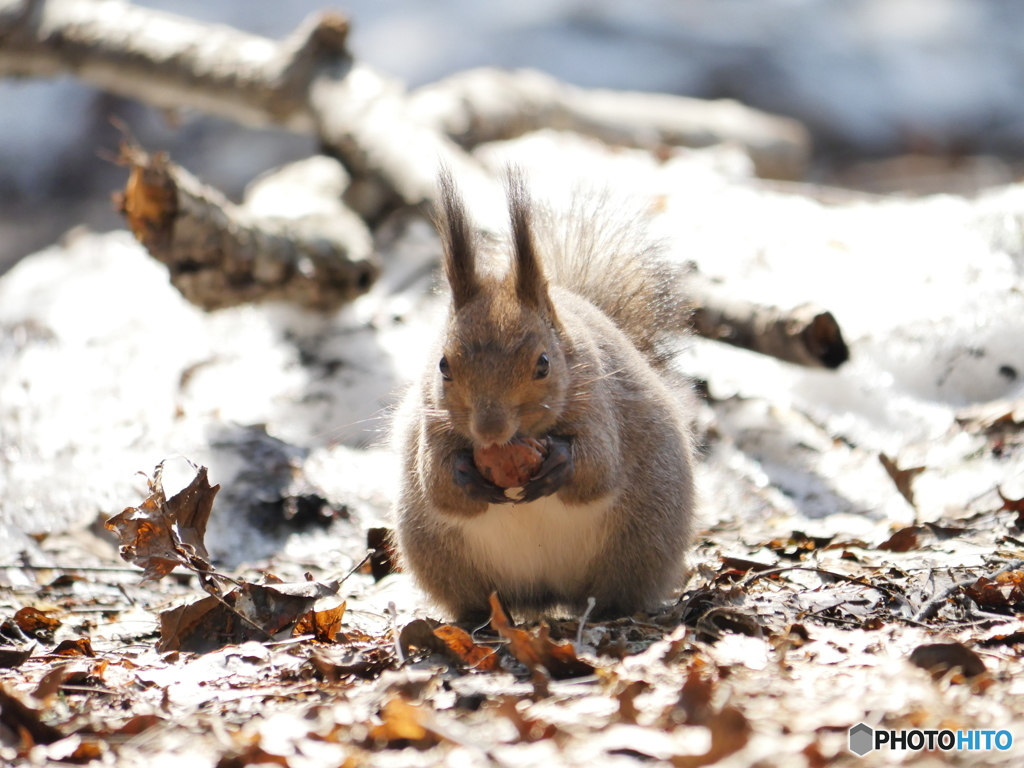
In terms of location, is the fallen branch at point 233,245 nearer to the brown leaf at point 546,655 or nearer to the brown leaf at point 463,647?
the brown leaf at point 463,647

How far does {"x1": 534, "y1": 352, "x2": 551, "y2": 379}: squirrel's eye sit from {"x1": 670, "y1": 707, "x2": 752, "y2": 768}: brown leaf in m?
0.83

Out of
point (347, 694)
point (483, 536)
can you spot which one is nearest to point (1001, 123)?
point (483, 536)

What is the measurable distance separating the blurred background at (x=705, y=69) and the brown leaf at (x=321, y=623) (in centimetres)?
602

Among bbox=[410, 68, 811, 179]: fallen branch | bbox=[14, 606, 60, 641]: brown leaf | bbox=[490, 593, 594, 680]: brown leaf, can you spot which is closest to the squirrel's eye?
bbox=[490, 593, 594, 680]: brown leaf

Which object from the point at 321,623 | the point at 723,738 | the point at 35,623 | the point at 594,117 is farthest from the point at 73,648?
the point at 594,117

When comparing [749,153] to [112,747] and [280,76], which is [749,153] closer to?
[280,76]

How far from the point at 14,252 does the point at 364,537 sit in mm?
4873

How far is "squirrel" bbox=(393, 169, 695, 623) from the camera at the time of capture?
210 centimetres

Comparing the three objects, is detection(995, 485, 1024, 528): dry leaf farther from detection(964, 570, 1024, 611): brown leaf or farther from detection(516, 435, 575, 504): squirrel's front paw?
detection(516, 435, 575, 504): squirrel's front paw

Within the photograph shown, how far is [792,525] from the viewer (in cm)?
293

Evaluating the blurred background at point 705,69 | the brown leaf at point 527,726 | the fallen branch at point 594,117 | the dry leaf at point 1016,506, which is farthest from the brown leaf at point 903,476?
the blurred background at point 705,69

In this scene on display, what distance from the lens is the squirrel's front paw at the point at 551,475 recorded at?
2.09 m

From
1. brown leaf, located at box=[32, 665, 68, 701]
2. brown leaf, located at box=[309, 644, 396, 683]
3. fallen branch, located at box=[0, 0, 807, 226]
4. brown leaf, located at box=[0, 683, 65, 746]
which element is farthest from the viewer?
fallen branch, located at box=[0, 0, 807, 226]

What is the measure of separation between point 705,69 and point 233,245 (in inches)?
257
